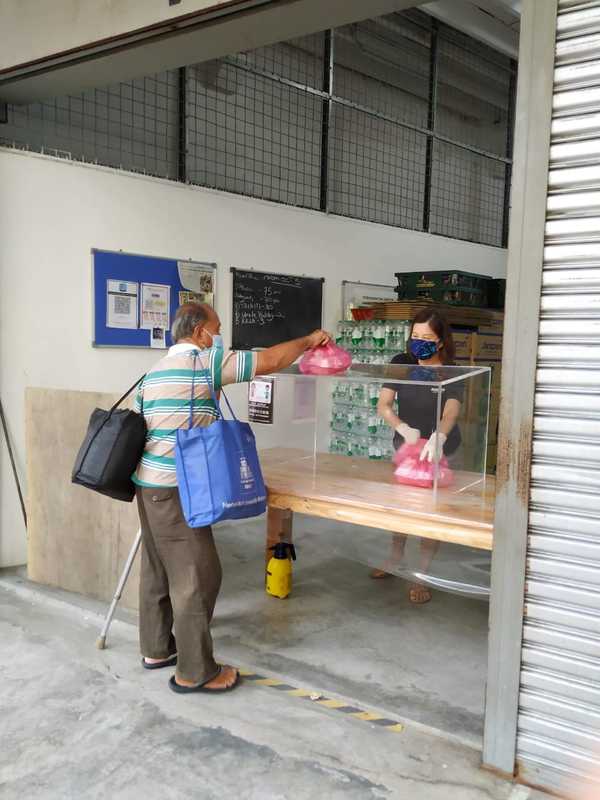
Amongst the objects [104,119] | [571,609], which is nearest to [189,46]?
[104,119]

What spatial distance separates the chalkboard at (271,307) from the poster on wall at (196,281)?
225 millimetres

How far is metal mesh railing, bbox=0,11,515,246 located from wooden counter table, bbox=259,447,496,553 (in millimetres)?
2647

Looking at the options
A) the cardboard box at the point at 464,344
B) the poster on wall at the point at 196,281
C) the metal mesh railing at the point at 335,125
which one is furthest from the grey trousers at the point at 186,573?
the cardboard box at the point at 464,344

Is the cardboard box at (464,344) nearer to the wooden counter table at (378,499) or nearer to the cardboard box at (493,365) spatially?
the cardboard box at (493,365)

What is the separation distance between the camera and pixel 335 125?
6551mm

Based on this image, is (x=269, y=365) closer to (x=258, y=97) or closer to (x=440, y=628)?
(x=440, y=628)

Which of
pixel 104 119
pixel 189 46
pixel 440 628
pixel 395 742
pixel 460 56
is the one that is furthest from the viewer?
pixel 460 56

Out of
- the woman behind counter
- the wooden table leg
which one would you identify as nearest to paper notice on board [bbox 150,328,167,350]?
the wooden table leg

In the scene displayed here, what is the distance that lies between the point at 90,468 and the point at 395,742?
163 centimetres

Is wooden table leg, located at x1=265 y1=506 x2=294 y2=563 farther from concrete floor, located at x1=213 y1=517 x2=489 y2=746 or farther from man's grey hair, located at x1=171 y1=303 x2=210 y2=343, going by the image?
man's grey hair, located at x1=171 y1=303 x2=210 y2=343

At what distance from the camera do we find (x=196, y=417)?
287cm

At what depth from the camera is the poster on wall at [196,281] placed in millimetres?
5043

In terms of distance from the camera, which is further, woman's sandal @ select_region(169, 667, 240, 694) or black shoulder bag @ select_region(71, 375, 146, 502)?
woman's sandal @ select_region(169, 667, 240, 694)

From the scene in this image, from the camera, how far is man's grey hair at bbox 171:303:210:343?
2.92 m
